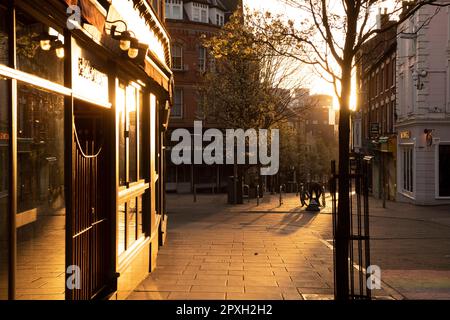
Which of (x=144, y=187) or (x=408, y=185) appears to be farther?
(x=408, y=185)

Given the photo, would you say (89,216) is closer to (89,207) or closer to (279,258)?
(89,207)

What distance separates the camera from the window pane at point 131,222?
27.3ft

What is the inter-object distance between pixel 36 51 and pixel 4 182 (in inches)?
49.6

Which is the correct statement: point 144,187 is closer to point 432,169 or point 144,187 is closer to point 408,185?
point 432,169

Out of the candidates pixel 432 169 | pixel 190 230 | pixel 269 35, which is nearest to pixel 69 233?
pixel 269 35

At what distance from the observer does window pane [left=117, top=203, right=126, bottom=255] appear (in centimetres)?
743

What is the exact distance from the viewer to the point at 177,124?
41188 mm

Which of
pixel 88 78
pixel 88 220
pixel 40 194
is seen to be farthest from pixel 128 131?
pixel 40 194

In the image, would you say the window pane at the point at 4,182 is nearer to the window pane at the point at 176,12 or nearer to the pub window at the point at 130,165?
the pub window at the point at 130,165

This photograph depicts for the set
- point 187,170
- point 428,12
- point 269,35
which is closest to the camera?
point 269,35

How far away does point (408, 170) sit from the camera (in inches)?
1194

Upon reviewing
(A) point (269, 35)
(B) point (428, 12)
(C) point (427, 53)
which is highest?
(B) point (428, 12)

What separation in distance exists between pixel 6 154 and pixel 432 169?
26579 mm

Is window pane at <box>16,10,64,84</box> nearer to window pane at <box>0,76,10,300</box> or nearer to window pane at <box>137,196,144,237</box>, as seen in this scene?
window pane at <box>0,76,10,300</box>
